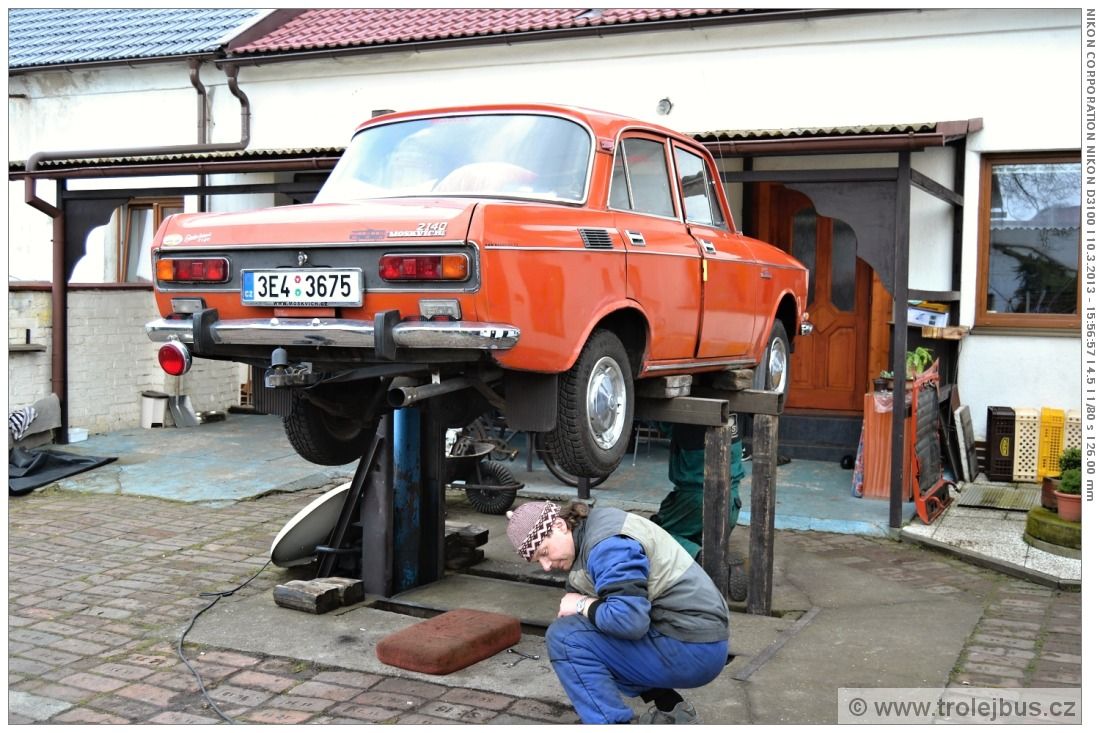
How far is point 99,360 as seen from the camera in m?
12.4

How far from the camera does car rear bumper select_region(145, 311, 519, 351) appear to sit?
4715 mm

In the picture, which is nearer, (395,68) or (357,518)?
(357,518)

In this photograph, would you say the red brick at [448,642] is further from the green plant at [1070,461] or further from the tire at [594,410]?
the green plant at [1070,461]

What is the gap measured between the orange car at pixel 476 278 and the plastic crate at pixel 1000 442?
177 inches

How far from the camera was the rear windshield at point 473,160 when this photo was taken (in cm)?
552

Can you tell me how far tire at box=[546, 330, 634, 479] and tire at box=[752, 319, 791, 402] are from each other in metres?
1.88

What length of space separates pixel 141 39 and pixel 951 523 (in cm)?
1161

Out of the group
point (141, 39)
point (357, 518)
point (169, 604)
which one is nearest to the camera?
point (169, 604)

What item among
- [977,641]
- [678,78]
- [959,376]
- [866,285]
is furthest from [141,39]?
[977,641]

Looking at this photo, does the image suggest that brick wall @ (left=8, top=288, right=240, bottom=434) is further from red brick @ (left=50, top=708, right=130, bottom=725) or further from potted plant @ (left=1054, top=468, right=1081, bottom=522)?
potted plant @ (left=1054, top=468, right=1081, bottom=522)

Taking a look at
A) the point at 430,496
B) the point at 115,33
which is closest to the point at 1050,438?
the point at 430,496

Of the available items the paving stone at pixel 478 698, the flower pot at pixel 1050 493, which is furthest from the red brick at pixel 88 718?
the flower pot at pixel 1050 493

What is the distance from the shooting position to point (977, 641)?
5.91 metres

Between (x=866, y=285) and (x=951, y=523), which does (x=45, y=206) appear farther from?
(x=951, y=523)
